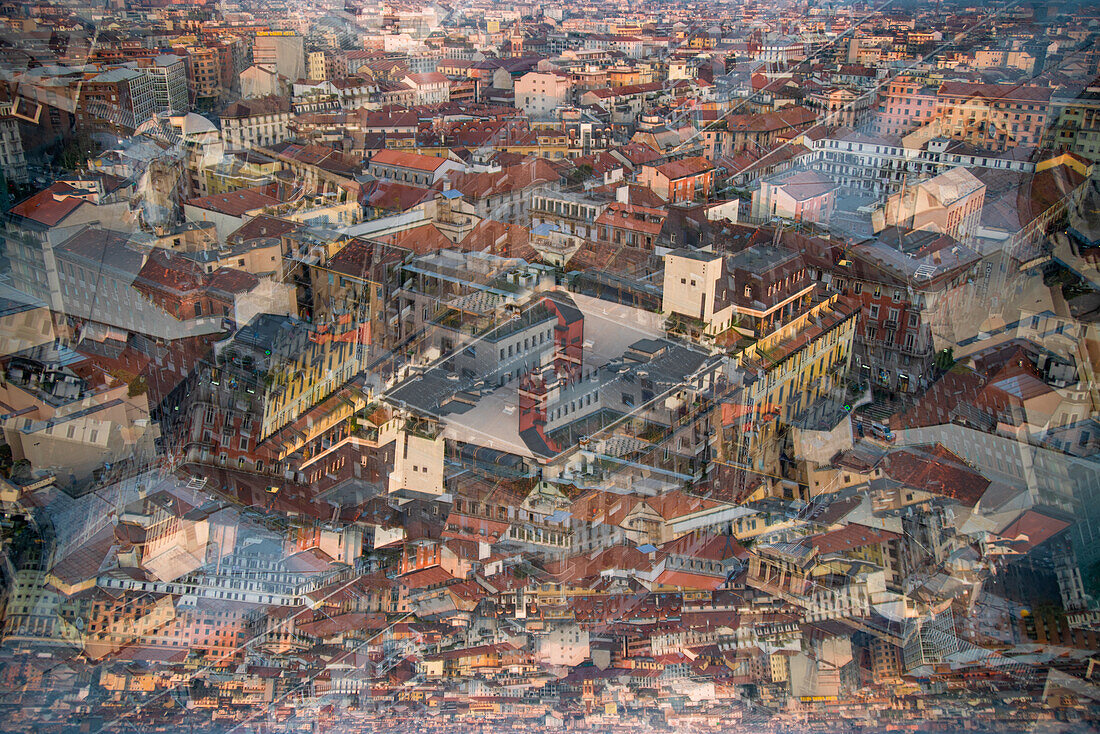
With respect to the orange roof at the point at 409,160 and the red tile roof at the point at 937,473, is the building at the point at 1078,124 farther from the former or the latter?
the orange roof at the point at 409,160

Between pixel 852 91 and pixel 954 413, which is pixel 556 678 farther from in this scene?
pixel 852 91

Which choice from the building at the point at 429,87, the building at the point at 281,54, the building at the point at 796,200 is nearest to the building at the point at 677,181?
the building at the point at 796,200

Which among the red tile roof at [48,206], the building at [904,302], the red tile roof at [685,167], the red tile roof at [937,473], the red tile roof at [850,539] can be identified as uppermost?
the red tile roof at [48,206]

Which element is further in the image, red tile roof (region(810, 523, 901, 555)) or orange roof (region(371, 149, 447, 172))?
orange roof (region(371, 149, 447, 172))

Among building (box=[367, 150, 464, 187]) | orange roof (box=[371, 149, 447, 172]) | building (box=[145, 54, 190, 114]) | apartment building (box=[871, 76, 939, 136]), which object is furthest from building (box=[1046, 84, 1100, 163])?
building (box=[145, 54, 190, 114])

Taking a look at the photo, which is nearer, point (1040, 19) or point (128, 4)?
point (1040, 19)

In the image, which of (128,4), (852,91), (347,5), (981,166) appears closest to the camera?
(981,166)

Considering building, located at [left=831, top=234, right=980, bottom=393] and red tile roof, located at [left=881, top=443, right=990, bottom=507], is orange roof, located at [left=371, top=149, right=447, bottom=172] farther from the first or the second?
red tile roof, located at [left=881, top=443, right=990, bottom=507]

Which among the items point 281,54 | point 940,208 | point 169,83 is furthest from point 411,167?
point 281,54

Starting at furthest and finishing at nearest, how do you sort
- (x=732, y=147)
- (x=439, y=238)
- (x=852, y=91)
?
(x=852, y=91) < (x=732, y=147) < (x=439, y=238)

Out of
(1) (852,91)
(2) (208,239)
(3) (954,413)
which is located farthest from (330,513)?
(1) (852,91)

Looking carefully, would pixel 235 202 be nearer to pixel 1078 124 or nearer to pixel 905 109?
pixel 905 109
